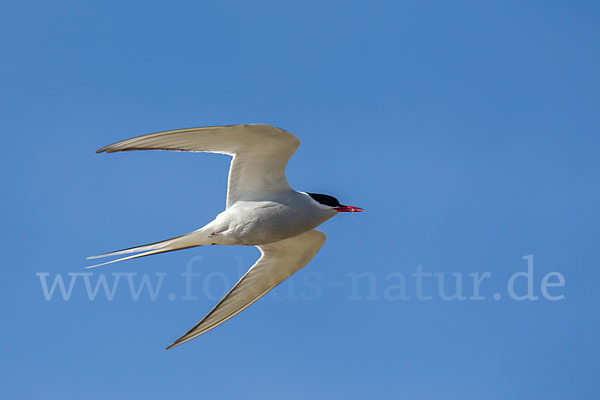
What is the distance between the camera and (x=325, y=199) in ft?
31.3

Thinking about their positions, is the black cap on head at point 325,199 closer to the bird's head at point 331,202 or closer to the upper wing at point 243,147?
the bird's head at point 331,202

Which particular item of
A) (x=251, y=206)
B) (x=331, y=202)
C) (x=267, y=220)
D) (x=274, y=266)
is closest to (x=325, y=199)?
(x=331, y=202)

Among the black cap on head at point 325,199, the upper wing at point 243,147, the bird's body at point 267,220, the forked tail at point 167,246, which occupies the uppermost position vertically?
the upper wing at point 243,147

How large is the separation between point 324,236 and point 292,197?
94cm

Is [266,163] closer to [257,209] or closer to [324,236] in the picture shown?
[257,209]

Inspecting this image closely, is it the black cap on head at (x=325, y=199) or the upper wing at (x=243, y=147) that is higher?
the upper wing at (x=243, y=147)

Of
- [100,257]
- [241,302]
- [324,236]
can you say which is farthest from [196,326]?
[324,236]

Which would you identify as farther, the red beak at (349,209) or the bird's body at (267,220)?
the red beak at (349,209)

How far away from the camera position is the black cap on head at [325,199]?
31.2 ft

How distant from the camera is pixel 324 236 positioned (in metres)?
10.1

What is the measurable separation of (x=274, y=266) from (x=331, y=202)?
1.21 meters

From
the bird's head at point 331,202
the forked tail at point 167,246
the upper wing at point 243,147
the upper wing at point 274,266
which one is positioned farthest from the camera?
the upper wing at point 274,266

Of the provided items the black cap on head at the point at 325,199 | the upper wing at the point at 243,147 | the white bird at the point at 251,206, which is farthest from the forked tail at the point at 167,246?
the black cap on head at the point at 325,199

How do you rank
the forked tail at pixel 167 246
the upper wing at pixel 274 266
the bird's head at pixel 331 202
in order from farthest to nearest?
1. the upper wing at pixel 274 266
2. the bird's head at pixel 331 202
3. the forked tail at pixel 167 246
